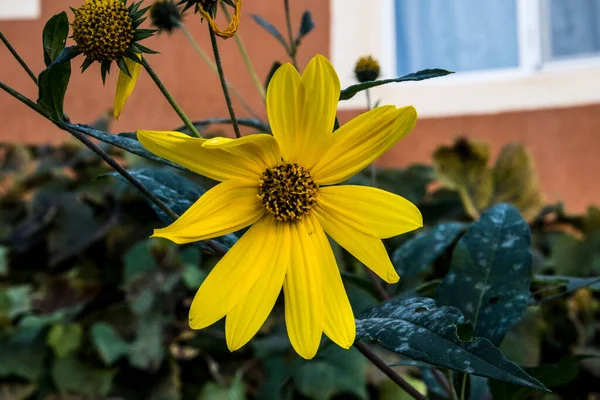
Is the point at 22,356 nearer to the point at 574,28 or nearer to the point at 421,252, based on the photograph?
the point at 421,252

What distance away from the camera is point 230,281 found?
358mm

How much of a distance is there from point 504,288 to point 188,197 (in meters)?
0.24

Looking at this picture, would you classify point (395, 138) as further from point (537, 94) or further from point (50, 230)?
point (537, 94)

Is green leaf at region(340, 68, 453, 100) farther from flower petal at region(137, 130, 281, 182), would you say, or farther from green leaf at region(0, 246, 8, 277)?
green leaf at region(0, 246, 8, 277)

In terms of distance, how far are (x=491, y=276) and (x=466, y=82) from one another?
5.68 feet

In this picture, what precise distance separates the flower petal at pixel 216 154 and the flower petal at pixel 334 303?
0.16 feet

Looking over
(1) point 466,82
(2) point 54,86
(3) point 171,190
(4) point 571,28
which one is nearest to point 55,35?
(2) point 54,86

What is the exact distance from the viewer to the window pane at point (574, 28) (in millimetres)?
2244

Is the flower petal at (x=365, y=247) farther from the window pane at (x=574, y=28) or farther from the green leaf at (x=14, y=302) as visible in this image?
the window pane at (x=574, y=28)

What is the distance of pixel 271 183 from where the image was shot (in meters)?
0.39

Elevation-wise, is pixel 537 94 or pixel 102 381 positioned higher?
pixel 537 94

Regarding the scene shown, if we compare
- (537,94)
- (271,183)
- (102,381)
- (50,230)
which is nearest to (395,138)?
(271,183)

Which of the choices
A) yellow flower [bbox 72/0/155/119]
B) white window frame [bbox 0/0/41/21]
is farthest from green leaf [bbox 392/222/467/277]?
white window frame [bbox 0/0/41/21]

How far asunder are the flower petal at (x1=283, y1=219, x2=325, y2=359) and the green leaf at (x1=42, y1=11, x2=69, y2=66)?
16 cm
